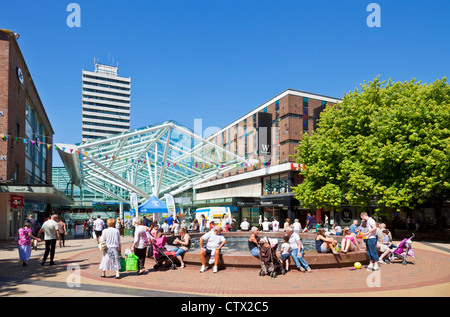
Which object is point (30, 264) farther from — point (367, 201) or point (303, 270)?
point (367, 201)

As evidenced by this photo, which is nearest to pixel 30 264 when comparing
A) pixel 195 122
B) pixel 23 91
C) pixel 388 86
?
pixel 23 91

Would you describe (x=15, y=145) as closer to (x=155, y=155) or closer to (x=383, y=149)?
(x=155, y=155)

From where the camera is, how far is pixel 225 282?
8844 millimetres

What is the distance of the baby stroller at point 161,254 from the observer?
1094 centimetres

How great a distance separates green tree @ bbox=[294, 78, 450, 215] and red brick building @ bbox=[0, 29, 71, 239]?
1800cm

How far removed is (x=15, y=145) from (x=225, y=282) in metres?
21.0

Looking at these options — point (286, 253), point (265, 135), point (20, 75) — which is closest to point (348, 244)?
point (286, 253)

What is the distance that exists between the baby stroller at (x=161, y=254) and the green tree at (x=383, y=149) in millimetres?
14859

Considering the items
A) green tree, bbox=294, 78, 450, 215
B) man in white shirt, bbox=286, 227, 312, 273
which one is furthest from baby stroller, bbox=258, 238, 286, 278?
green tree, bbox=294, 78, 450, 215

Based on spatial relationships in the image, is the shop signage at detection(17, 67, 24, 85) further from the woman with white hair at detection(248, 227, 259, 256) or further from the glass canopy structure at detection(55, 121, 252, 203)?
the woman with white hair at detection(248, 227, 259, 256)

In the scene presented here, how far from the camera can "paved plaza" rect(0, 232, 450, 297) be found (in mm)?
7633

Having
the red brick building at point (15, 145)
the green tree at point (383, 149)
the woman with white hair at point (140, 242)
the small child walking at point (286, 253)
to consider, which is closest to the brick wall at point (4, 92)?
the red brick building at point (15, 145)

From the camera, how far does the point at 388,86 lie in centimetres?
2500
